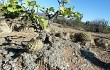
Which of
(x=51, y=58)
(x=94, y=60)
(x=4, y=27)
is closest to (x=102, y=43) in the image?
(x=94, y=60)

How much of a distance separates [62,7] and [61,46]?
6.97 feet

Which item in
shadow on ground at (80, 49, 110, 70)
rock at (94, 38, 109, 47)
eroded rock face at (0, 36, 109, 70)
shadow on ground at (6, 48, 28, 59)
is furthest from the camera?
rock at (94, 38, 109, 47)

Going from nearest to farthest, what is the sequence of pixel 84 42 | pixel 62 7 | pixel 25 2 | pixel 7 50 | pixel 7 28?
pixel 25 2 → pixel 62 7 → pixel 7 50 → pixel 84 42 → pixel 7 28

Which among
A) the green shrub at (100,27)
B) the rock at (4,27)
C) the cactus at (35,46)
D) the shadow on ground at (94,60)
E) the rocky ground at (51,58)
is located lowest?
the green shrub at (100,27)

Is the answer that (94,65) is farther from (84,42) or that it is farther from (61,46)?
(84,42)

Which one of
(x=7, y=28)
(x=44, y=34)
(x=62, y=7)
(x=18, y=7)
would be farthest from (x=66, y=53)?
(x=7, y=28)

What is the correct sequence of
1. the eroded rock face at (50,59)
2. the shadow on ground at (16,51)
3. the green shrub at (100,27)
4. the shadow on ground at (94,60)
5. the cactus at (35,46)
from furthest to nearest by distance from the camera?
the green shrub at (100,27)
the shadow on ground at (94,60)
the shadow on ground at (16,51)
the cactus at (35,46)
the eroded rock face at (50,59)

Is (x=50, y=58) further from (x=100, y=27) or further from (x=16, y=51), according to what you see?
(x=100, y=27)

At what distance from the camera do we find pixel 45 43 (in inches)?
455

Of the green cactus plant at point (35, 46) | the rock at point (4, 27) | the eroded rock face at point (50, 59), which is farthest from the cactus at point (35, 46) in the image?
the rock at point (4, 27)

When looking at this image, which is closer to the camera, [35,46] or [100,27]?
[35,46]

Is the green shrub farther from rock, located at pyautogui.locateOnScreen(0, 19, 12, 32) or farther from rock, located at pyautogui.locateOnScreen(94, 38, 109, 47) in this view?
rock, located at pyautogui.locateOnScreen(94, 38, 109, 47)

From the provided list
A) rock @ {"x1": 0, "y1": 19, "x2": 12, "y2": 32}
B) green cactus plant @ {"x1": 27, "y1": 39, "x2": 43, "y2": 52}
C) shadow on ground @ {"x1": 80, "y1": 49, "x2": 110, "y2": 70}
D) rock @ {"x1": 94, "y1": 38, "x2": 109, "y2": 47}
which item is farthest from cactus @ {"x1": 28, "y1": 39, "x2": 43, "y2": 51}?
rock @ {"x1": 0, "y1": 19, "x2": 12, "y2": 32}

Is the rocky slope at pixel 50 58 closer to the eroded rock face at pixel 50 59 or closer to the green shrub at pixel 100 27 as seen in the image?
the eroded rock face at pixel 50 59
